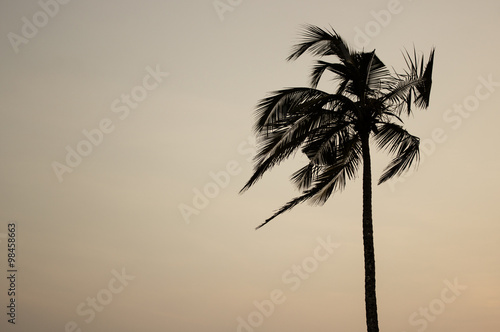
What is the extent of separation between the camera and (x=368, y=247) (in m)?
20.2

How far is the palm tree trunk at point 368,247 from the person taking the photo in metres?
19.7

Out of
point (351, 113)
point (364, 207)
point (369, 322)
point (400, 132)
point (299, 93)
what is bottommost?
point (369, 322)

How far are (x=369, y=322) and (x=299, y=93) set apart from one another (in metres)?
7.34

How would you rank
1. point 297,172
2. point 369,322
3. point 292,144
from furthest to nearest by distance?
point 297,172 < point 292,144 < point 369,322

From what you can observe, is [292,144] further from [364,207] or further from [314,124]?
[364,207]

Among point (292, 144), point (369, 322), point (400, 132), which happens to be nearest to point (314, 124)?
point (292, 144)

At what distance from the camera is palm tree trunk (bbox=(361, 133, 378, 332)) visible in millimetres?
19688

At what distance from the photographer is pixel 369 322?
19.6 m

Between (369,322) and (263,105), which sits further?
(263,105)

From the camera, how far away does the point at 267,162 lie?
68.0 feet

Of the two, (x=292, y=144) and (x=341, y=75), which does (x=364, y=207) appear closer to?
(x=292, y=144)

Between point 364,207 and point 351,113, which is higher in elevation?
point 351,113

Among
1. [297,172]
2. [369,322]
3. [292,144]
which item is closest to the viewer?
[369,322]

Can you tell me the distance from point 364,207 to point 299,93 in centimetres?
413
